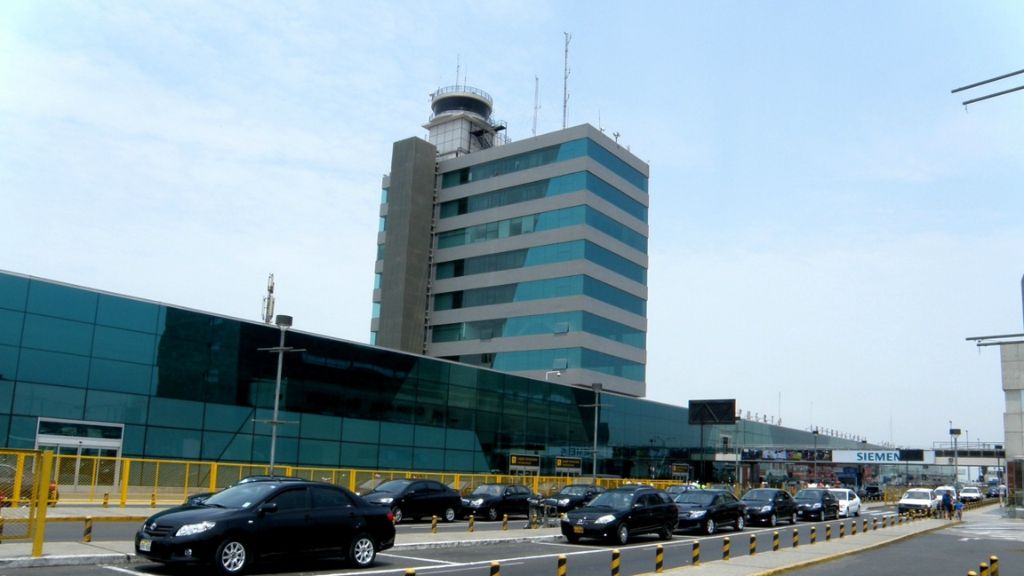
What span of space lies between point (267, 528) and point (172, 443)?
2587 centimetres

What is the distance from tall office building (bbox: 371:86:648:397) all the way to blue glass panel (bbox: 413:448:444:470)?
18.3m

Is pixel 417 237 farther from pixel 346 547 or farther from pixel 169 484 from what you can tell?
pixel 346 547

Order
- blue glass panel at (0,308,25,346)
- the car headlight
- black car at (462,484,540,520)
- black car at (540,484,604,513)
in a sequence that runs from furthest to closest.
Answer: blue glass panel at (0,308,25,346), black car at (540,484,604,513), black car at (462,484,540,520), the car headlight

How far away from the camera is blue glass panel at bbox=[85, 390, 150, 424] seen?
36.3 meters

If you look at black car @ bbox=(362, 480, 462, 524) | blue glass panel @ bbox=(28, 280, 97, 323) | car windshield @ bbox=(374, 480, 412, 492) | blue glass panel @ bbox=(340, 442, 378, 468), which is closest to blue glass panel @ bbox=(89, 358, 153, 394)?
blue glass panel @ bbox=(28, 280, 97, 323)

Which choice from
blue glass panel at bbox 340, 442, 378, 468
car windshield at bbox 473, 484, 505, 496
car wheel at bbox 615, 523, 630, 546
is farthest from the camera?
blue glass panel at bbox 340, 442, 378, 468

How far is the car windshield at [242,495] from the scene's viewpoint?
1522 cm

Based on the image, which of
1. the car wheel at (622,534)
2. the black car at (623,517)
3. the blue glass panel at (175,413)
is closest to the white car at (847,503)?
the black car at (623,517)

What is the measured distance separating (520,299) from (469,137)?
20.9 metres

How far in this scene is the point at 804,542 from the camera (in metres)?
26.7

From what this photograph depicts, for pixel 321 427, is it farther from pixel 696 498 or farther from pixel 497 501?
pixel 696 498

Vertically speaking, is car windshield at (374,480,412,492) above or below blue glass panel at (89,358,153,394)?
below

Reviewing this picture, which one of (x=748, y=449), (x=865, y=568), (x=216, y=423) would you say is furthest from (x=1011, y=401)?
(x=216, y=423)

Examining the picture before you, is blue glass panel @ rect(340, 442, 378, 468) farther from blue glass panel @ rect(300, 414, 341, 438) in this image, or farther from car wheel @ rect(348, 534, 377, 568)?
car wheel @ rect(348, 534, 377, 568)
